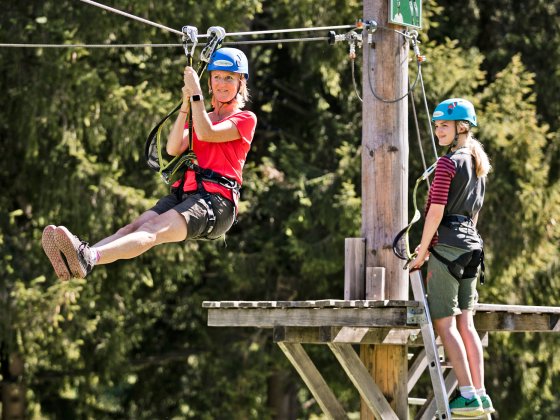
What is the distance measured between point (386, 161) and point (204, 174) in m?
1.60

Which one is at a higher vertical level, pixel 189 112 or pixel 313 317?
pixel 189 112

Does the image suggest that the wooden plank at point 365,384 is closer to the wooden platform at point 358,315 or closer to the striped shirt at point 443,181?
the wooden platform at point 358,315

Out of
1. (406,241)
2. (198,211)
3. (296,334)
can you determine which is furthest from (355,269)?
(198,211)

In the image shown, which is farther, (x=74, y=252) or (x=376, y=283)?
(x=376, y=283)

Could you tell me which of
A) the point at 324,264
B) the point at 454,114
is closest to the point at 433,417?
the point at 454,114

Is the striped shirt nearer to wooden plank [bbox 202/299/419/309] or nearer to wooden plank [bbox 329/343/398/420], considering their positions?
wooden plank [bbox 202/299/419/309]

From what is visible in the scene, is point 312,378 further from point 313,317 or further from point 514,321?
point 514,321

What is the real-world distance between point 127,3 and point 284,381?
598cm

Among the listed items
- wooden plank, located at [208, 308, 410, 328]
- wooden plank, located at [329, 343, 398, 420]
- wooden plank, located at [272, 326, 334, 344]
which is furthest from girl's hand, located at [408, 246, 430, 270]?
wooden plank, located at [272, 326, 334, 344]

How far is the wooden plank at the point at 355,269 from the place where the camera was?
7.52 m

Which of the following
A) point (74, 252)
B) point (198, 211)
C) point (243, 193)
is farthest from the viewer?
point (243, 193)

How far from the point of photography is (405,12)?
760cm

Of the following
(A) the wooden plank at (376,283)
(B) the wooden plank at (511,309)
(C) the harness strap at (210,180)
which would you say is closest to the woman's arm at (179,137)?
(C) the harness strap at (210,180)

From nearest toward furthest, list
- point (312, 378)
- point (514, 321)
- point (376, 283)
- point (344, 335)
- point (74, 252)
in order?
1. point (74, 252)
2. point (344, 335)
3. point (376, 283)
4. point (514, 321)
5. point (312, 378)
